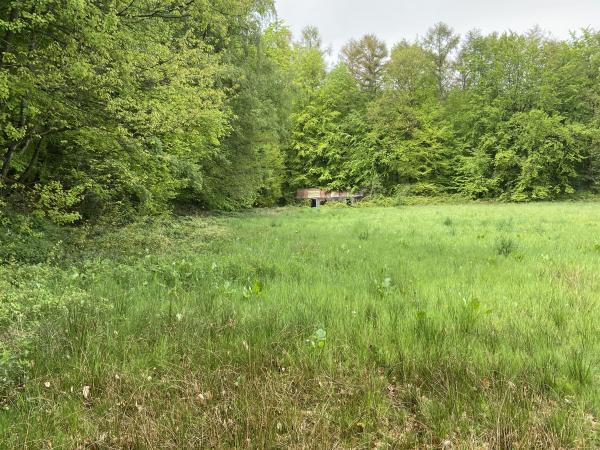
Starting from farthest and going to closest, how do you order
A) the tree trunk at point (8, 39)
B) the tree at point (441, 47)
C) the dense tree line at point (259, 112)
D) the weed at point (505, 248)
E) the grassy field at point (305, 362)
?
the tree at point (441, 47) < the weed at point (505, 248) < the dense tree line at point (259, 112) < the tree trunk at point (8, 39) < the grassy field at point (305, 362)

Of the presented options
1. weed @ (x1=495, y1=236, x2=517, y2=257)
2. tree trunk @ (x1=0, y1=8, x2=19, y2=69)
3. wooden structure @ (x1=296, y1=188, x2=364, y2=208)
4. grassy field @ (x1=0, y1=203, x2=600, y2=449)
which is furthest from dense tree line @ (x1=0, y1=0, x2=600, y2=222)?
weed @ (x1=495, y1=236, x2=517, y2=257)

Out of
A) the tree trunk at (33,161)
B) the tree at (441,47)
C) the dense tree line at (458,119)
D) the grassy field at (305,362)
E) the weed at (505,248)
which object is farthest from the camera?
the tree at (441,47)

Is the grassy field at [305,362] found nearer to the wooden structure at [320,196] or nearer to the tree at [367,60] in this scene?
the wooden structure at [320,196]

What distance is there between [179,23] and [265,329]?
10.8m

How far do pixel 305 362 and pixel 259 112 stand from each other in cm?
1902

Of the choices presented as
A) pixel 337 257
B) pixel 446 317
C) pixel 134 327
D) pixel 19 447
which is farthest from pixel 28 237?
pixel 446 317

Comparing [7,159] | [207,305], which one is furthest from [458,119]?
[207,305]

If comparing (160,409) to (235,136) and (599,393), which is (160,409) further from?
(235,136)

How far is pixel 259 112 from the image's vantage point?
68.0 ft

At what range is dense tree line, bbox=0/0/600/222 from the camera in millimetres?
7398

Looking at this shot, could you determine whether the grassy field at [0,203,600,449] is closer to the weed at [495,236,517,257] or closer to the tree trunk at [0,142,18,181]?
the weed at [495,236,517,257]

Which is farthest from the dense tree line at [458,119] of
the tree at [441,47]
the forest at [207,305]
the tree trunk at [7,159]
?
the tree trunk at [7,159]

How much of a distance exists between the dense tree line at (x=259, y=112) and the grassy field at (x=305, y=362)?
12.0ft

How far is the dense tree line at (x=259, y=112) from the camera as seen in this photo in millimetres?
7398
